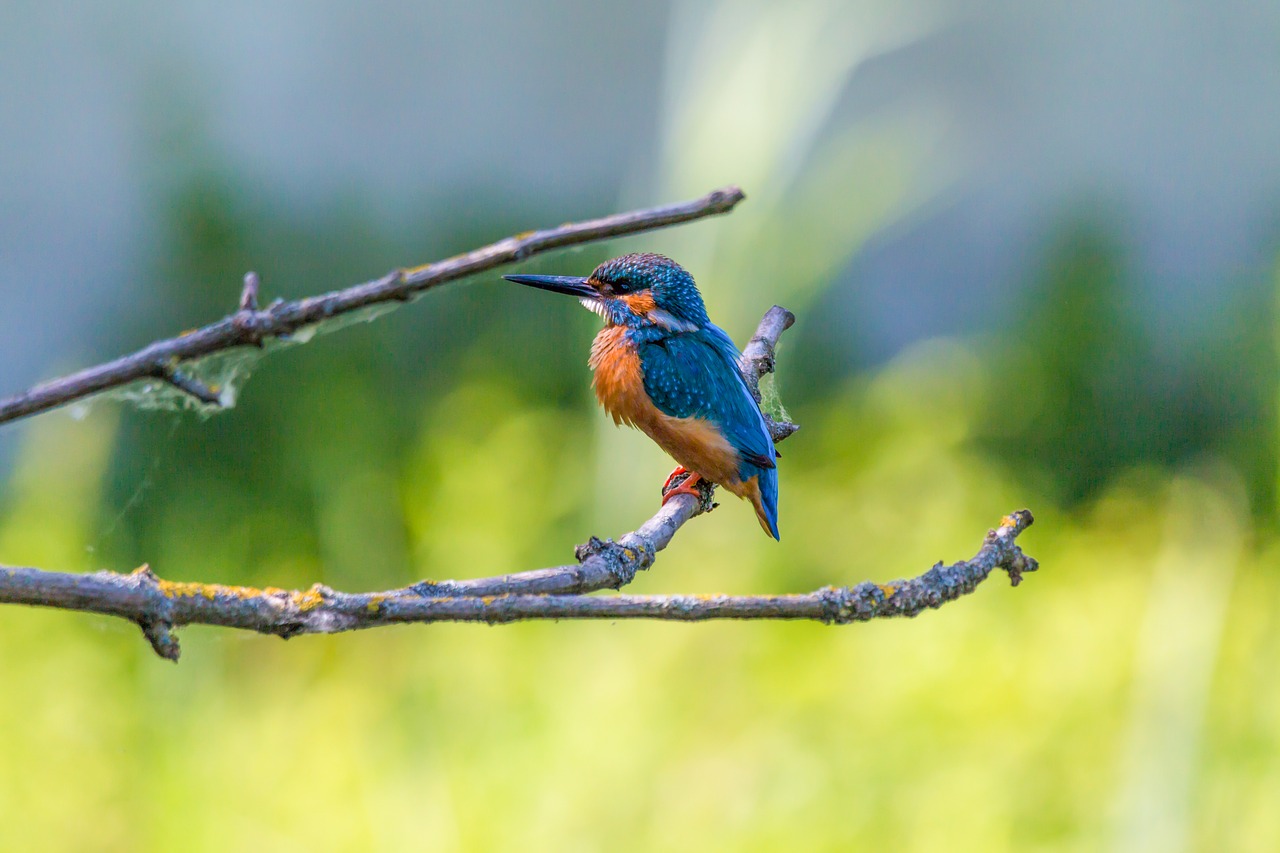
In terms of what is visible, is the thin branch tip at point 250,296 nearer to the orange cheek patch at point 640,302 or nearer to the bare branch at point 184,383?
the bare branch at point 184,383

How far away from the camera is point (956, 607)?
4.49ft

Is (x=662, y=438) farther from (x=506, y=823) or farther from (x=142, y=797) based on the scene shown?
(x=142, y=797)

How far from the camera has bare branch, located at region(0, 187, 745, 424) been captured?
1.05 ft

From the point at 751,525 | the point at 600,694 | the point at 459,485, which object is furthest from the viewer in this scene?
the point at 459,485

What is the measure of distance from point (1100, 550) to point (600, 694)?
90cm

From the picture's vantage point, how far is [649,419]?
0.58 m

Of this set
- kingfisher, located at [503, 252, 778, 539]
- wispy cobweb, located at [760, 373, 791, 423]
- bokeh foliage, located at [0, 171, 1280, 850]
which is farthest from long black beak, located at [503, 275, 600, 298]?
bokeh foliage, located at [0, 171, 1280, 850]

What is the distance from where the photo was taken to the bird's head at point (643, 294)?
2.01 ft

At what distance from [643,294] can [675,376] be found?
7cm

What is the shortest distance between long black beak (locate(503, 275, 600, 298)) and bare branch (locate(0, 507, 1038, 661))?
7.9 inches

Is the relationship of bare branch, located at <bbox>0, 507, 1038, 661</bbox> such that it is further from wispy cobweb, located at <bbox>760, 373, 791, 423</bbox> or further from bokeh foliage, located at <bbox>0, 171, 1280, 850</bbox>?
bokeh foliage, located at <bbox>0, 171, 1280, 850</bbox>

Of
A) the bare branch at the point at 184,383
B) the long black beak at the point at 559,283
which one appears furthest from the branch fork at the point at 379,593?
→ the long black beak at the point at 559,283

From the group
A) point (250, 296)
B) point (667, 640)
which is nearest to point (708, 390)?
point (250, 296)

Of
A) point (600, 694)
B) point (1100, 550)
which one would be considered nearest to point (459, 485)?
point (600, 694)
